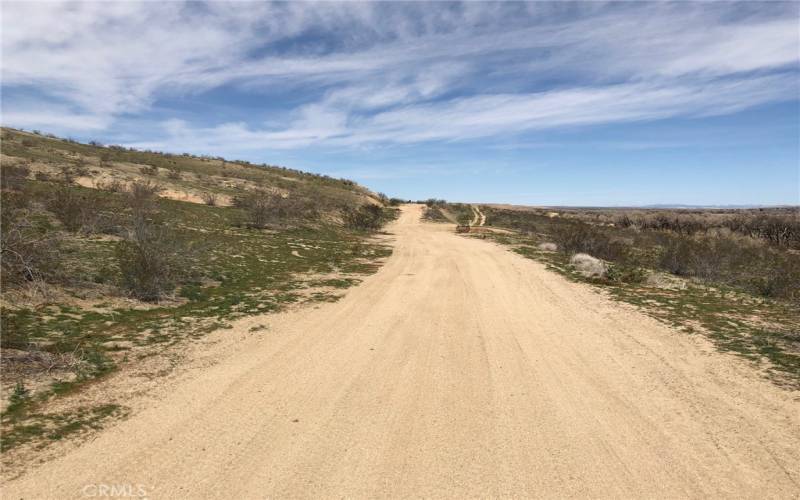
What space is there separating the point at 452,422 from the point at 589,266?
521 inches

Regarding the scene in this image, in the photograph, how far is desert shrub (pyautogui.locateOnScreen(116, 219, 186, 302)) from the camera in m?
10.5

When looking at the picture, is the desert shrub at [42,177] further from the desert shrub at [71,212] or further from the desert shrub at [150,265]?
the desert shrub at [150,265]

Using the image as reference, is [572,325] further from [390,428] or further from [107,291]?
[107,291]

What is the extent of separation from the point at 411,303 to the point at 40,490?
8510 mm

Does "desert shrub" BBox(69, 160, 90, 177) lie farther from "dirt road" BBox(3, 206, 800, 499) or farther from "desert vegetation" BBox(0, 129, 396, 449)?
"dirt road" BBox(3, 206, 800, 499)

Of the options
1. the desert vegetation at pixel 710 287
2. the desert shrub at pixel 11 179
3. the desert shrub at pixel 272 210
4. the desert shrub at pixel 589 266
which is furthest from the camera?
the desert shrub at pixel 272 210

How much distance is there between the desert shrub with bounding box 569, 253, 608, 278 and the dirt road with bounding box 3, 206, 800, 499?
22.3 feet

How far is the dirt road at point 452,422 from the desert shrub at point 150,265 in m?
3.09

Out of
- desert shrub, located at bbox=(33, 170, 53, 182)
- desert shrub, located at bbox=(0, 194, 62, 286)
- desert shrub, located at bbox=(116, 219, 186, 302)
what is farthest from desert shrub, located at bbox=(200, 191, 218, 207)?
desert shrub, located at bbox=(0, 194, 62, 286)

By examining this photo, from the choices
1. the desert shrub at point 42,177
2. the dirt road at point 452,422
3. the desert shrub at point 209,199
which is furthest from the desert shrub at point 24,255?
the desert shrub at point 209,199

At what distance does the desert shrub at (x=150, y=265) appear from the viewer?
34.4 feet

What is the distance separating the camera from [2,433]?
479cm

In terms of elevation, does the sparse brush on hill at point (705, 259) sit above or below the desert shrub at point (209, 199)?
below

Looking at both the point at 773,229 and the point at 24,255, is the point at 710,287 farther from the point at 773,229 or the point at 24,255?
the point at 773,229
